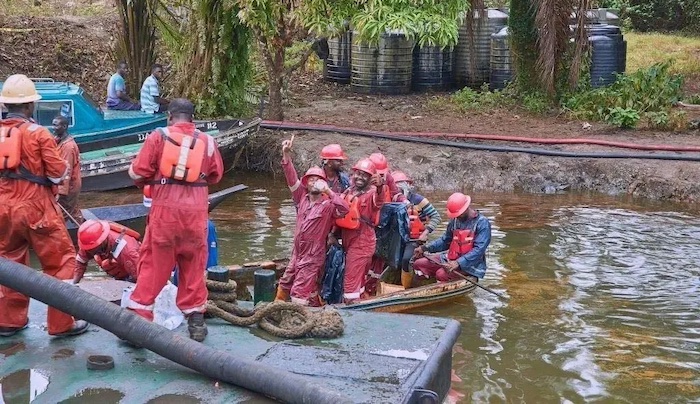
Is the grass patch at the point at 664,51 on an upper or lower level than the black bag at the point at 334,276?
upper

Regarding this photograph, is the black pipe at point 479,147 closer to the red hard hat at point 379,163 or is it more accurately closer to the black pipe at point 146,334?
the red hard hat at point 379,163

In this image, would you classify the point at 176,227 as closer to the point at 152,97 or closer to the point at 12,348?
the point at 12,348

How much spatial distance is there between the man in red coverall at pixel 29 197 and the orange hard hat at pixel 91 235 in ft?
2.35

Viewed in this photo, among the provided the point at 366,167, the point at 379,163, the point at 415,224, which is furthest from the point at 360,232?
the point at 415,224

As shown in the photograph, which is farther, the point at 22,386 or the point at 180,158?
the point at 180,158

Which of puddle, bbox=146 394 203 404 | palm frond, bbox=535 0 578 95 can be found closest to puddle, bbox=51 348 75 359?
puddle, bbox=146 394 203 404

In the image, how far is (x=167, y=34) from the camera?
18.0 meters

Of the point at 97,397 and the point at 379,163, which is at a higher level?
the point at 379,163

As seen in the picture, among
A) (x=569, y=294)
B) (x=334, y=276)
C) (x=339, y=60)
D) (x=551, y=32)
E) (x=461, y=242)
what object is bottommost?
(x=569, y=294)

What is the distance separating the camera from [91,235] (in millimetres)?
7211

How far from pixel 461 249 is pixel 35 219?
502 cm

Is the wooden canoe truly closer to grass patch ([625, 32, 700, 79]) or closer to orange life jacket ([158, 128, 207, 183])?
orange life jacket ([158, 128, 207, 183])

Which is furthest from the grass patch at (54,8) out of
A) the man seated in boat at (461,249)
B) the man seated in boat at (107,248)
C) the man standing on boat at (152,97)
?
the man seated in boat at (107,248)

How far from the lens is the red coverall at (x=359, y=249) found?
898cm
